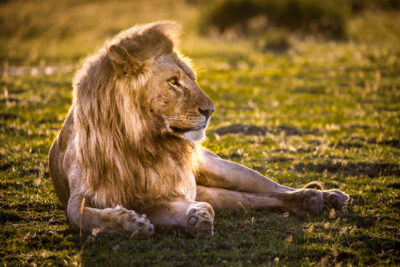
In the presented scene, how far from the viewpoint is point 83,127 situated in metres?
4.19

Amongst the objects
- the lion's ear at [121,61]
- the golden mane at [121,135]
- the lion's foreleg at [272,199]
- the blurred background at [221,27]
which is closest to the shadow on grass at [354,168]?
the lion's foreleg at [272,199]

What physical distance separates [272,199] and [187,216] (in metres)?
1.34

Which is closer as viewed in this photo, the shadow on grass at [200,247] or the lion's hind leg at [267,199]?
the shadow on grass at [200,247]

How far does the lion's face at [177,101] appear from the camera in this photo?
Result: 4.14 metres

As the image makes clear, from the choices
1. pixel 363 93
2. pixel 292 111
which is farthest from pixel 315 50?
pixel 292 111

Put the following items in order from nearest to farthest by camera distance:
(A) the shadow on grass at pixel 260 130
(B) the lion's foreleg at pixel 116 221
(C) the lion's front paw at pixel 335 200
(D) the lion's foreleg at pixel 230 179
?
1. (B) the lion's foreleg at pixel 116 221
2. (C) the lion's front paw at pixel 335 200
3. (D) the lion's foreleg at pixel 230 179
4. (A) the shadow on grass at pixel 260 130

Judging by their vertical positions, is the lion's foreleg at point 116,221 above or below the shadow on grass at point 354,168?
above

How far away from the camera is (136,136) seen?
4.11 m

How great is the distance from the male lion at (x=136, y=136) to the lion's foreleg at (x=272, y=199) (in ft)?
2.43

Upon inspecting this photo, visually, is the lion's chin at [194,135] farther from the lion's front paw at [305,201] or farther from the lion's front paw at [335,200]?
the lion's front paw at [335,200]

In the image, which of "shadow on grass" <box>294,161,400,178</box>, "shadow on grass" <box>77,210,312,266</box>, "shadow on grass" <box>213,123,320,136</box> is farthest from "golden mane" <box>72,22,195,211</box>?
"shadow on grass" <box>213,123,320,136</box>

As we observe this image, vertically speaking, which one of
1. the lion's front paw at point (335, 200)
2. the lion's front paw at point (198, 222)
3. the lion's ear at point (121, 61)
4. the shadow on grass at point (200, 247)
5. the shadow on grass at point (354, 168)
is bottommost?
the shadow on grass at point (354, 168)

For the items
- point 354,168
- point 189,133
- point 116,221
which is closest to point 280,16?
point 354,168

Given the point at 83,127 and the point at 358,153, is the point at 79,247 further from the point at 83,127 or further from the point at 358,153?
the point at 358,153
